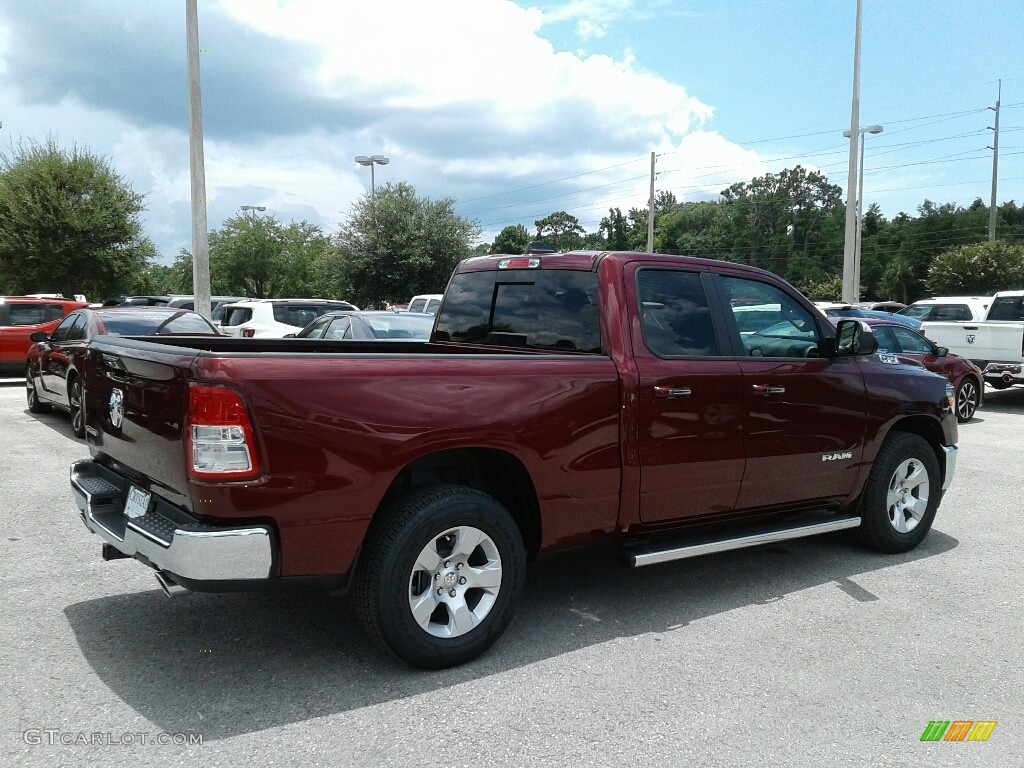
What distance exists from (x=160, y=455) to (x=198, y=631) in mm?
1160

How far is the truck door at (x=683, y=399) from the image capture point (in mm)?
4375

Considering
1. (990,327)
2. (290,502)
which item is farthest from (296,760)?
(990,327)

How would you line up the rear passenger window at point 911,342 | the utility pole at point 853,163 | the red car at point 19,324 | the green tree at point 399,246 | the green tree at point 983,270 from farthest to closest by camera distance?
the green tree at point 983,270 < the green tree at point 399,246 < the utility pole at point 853,163 < the red car at point 19,324 < the rear passenger window at point 911,342

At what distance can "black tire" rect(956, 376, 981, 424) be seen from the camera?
13.2 metres

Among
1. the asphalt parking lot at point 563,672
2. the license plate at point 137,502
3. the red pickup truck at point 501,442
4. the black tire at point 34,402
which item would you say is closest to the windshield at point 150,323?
the black tire at point 34,402

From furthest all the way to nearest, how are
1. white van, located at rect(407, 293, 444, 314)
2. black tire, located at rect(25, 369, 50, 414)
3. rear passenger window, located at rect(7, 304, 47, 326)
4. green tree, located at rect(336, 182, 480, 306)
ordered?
1. green tree, located at rect(336, 182, 480, 306)
2. white van, located at rect(407, 293, 444, 314)
3. rear passenger window, located at rect(7, 304, 47, 326)
4. black tire, located at rect(25, 369, 50, 414)

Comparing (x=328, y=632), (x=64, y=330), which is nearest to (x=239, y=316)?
(x=64, y=330)

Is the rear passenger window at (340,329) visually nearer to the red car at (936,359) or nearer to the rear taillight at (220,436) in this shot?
the red car at (936,359)

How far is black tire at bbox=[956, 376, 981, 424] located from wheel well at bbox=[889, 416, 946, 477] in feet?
26.5

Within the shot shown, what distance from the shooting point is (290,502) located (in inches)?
131

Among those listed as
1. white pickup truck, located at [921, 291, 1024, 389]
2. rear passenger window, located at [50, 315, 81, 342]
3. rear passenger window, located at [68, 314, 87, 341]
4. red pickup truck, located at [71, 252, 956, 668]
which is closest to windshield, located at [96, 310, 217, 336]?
rear passenger window, located at [68, 314, 87, 341]

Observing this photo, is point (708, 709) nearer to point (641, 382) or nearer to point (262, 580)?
point (641, 382)

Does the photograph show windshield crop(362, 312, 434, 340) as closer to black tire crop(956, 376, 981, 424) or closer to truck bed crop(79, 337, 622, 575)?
truck bed crop(79, 337, 622, 575)

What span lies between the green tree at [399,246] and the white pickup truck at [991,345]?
23034 millimetres
